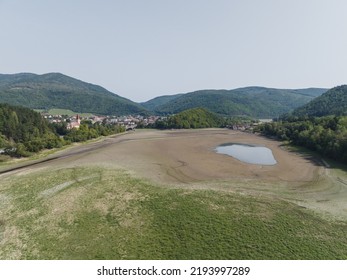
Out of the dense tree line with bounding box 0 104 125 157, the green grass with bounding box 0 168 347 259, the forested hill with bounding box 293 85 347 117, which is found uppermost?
the forested hill with bounding box 293 85 347 117

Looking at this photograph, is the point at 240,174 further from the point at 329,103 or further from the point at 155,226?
the point at 329,103

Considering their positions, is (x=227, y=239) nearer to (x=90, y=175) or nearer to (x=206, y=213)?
(x=206, y=213)

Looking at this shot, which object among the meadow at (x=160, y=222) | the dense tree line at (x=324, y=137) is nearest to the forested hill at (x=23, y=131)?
the meadow at (x=160, y=222)

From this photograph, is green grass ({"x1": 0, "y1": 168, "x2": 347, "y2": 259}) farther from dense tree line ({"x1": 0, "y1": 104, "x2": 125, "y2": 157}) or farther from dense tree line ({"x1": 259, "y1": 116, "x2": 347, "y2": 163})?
dense tree line ({"x1": 259, "y1": 116, "x2": 347, "y2": 163})

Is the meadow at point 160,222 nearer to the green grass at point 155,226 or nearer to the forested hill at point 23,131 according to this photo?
the green grass at point 155,226

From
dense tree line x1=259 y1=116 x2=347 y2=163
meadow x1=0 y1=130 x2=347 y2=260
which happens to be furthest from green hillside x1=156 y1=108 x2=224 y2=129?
meadow x1=0 y1=130 x2=347 y2=260

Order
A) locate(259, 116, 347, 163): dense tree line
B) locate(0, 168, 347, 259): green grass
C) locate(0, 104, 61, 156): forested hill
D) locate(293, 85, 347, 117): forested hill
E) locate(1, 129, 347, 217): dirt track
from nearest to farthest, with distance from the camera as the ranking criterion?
locate(0, 168, 347, 259): green grass, locate(1, 129, 347, 217): dirt track, locate(259, 116, 347, 163): dense tree line, locate(0, 104, 61, 156): forested hill, locate(293, 85, 347, 117): forested hill
